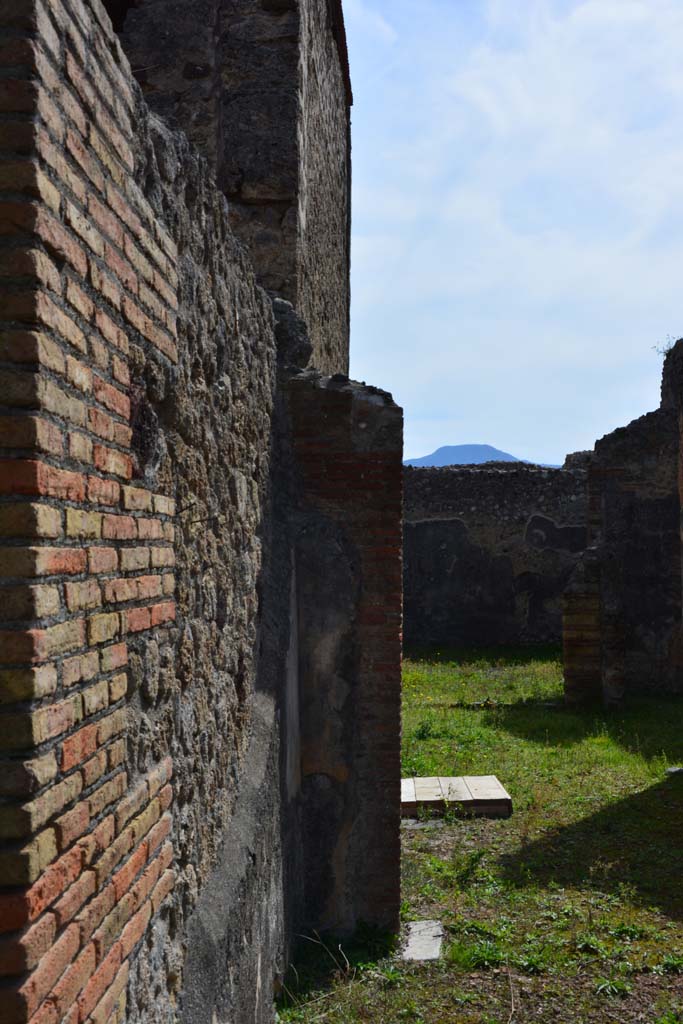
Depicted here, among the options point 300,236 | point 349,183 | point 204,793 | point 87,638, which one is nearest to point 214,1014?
point 204,793

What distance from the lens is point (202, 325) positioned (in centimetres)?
285

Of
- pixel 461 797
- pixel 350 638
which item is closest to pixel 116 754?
pixel 350 638

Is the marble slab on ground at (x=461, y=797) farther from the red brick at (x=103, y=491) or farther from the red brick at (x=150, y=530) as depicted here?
the red brick at (x=103, y=491)

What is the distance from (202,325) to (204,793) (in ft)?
4.52

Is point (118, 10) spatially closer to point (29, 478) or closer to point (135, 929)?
point (29, 478)

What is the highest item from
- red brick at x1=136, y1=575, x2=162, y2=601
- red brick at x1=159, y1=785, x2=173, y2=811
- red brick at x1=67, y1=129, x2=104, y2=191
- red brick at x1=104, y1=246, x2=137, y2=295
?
red brick at x1=67, y1=129, x2=104, y2=191

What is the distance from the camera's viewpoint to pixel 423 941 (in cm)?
452

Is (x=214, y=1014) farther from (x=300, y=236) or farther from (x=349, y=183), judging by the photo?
(x=349, y=183)

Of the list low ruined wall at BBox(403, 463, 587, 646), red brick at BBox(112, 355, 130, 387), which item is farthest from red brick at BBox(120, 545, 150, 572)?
low ruined wall at BBox(403, 463, 587, 646)

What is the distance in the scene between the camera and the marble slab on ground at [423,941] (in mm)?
4355

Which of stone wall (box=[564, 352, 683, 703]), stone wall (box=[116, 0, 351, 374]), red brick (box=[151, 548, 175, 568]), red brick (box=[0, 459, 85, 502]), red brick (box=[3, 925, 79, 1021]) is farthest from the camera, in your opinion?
stone wall (box=[564, 352, 683, 703])

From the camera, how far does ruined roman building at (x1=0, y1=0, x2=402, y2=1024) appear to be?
1487 mm

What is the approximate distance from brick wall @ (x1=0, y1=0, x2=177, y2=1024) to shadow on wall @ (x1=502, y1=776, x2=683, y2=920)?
3.69 m

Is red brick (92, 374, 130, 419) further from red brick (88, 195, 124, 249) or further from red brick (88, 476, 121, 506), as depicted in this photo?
red brick (88, 195, 124, 249)
